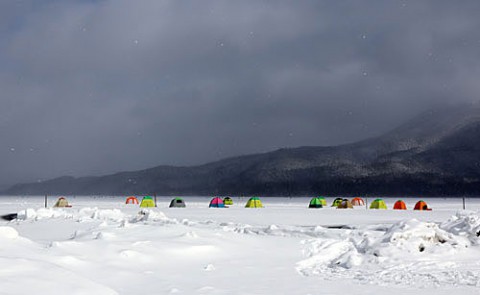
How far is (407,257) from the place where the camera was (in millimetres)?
11859

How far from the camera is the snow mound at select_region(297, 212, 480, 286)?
9805 millimetres

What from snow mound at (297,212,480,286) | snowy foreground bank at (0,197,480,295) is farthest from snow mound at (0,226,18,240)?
snow mound at (297,212,480,286)

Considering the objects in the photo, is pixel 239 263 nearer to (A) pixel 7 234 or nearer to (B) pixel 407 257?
(B) pixel 407 257

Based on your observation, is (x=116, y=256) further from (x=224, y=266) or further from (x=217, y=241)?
(x=217, y=241)

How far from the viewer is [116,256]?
11.1 m

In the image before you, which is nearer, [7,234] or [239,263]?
[7,234]

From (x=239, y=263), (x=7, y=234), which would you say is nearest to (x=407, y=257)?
(x=239, y=263)

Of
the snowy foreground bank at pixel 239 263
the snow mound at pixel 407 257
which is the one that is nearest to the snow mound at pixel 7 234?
the snowy foreground bank at pixel 239 263

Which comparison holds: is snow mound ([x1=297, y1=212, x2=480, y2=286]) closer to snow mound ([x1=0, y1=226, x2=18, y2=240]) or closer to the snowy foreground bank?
the snowy foreground bank

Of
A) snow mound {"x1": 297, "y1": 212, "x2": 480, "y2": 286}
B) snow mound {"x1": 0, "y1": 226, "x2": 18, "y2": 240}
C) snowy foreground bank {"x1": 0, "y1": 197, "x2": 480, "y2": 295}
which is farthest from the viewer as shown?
snow mound {"x1": 0, "y1": 226, "x2": 18, "y2": 240}

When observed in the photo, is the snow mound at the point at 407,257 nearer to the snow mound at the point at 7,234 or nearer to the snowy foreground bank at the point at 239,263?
the snowy foreground bank at the point at 239,263

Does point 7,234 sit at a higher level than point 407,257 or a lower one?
higher

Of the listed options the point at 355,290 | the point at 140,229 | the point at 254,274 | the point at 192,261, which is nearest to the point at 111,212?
the point at 140,229

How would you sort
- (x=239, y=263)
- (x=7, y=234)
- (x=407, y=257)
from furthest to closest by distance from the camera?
(x=407, y=257)
(x=239, y=263)
(x=7, y=234)
